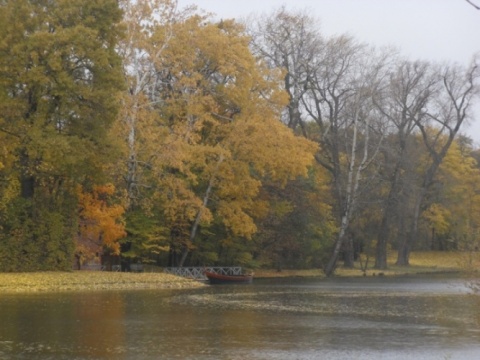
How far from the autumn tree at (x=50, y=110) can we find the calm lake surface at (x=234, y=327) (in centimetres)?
619

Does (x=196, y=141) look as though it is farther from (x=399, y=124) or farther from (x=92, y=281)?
(x=399, y=124)

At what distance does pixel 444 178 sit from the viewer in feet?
236

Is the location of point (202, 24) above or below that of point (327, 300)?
above

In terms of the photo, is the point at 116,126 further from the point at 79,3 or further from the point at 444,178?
the point at 444,178

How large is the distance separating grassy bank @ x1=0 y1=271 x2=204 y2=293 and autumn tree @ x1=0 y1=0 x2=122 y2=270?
2.42m

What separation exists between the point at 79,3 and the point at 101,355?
23728mm

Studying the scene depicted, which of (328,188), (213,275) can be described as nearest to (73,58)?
(213,275)

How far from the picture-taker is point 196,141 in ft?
145

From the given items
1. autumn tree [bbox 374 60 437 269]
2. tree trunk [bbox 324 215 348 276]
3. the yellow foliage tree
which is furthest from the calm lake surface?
autumn tree [bbox 374 60 437 269]

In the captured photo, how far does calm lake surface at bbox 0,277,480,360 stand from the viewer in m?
15.4

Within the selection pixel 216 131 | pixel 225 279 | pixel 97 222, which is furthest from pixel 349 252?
pixel 97 222

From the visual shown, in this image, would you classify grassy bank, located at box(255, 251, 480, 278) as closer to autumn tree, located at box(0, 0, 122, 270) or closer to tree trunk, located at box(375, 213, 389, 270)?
tree trunk, located at box(375, 213, 389, 270)

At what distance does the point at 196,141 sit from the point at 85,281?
1265 cm

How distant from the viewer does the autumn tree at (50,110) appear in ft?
111
